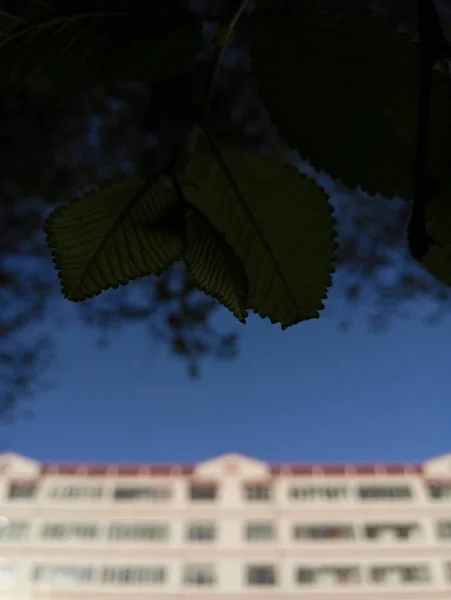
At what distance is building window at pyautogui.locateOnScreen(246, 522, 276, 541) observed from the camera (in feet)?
5.51

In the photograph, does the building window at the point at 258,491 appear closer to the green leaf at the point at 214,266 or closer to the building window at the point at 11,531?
the building window at the point at 11,531

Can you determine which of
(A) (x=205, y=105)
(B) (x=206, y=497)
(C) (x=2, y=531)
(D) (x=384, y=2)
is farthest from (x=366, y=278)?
(A) (x=205, y=105)

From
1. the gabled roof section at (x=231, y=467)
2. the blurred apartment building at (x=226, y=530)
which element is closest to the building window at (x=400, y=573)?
the blurred apartment building at (x=226, y=530)

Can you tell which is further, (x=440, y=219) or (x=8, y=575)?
(x=8, y=575)

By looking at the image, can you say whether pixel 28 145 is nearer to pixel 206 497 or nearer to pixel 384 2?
pixel 384 2

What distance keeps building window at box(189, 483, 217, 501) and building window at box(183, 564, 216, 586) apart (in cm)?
19

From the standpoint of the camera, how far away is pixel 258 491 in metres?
1.73

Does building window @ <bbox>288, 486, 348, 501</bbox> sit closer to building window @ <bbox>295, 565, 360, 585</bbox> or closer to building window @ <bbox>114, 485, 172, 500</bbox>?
building window @ <bbox>295, 565, 360, 585</bbox>

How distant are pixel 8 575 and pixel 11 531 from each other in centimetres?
10

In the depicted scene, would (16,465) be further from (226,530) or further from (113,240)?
(113,240)

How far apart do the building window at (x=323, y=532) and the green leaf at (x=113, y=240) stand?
1.79m

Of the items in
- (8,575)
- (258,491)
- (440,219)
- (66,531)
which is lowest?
(440,219)

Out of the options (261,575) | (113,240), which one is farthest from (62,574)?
(113,240)

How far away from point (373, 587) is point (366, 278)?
2.94 ft
